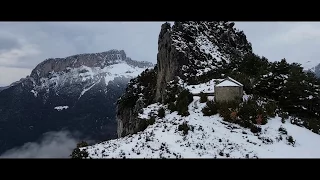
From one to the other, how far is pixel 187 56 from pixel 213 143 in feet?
83.8

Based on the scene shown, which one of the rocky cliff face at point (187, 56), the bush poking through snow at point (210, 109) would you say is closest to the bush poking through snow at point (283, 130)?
the bush poking through snow at point (210, 109)

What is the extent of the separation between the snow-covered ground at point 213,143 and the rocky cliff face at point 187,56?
15.0 meters

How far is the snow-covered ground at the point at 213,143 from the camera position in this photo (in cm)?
1512

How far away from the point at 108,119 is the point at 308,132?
138 metres

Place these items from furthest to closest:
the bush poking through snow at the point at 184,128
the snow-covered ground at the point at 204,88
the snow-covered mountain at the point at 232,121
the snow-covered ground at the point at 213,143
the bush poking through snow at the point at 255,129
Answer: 1. the snow-covered ground at the point at 204,88
2. the bush poking through snow at the point at 255,129
3. the bush poking through snow at the point at 184,128
4. the snow-covered mountain at the point at 232,121
5. the snow-covered ground at the point at 213,143

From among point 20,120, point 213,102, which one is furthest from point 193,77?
point 20,120

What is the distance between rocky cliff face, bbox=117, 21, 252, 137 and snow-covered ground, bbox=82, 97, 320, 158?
49.3 feet

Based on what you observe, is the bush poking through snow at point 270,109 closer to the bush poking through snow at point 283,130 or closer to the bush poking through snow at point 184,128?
the bush poking through snow at point 283,130

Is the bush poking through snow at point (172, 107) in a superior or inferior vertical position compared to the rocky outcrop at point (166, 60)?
inferior

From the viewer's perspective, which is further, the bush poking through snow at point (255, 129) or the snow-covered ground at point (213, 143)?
the bush poking through snow at point (255, 129)

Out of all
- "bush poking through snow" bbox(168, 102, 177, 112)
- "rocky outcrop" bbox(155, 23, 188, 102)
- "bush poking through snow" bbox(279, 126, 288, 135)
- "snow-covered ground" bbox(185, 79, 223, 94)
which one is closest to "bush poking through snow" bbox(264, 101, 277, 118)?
"bush poking through snow" bbox(279, 126, 288, 135)

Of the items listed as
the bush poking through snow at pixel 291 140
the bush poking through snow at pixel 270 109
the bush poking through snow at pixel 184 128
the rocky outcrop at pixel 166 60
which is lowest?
the bush poking through snow at pixel 291 140

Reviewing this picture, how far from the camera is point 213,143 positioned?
16.6 m
